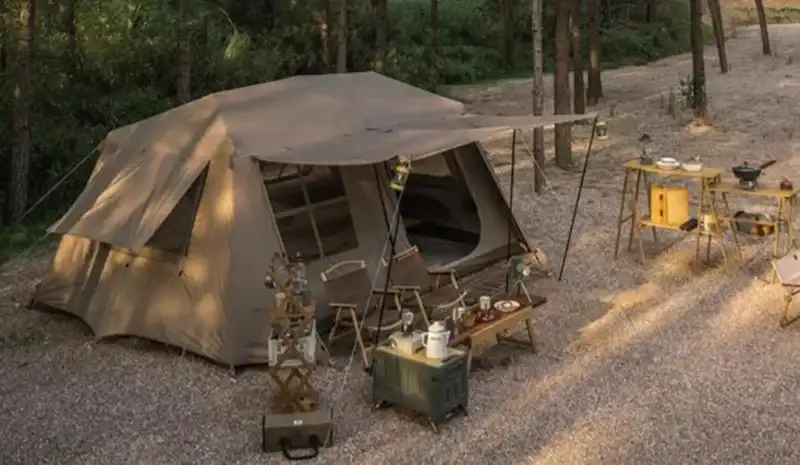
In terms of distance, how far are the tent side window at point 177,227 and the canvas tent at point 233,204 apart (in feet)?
0.04

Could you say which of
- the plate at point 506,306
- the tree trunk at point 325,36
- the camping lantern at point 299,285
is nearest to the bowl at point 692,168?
the plate at point 506,306

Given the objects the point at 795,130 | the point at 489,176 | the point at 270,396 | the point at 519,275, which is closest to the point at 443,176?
the point at 489,176

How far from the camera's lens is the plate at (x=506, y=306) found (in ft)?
21.5

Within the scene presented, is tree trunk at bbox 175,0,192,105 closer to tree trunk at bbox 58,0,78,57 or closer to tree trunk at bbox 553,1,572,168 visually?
tree trunk at bbox 58,0,78,57

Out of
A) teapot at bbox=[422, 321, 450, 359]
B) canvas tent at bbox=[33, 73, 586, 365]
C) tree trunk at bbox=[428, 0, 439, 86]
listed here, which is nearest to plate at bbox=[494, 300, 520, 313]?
teapot at bbox=[422, 321, 450, 359]

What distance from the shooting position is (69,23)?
14508 millimetres

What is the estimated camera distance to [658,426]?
5512 mm

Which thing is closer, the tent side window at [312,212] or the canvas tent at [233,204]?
the canvas tent at [233,204]

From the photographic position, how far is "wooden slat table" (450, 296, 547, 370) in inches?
242

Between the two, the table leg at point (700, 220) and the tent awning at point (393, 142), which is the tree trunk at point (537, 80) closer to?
the table leg at point (700, 220)

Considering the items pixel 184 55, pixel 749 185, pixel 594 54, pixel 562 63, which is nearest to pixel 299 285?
pixel 749 185

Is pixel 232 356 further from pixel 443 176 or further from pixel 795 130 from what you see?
pixel 795 130

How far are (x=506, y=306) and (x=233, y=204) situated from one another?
86.4 inches

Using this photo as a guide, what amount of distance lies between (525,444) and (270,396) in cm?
182
